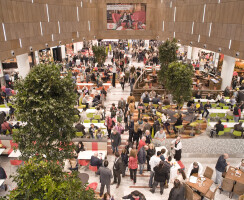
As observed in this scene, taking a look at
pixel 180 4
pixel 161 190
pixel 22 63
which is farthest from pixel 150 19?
pixel 161 190

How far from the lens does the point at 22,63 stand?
13.4 meters

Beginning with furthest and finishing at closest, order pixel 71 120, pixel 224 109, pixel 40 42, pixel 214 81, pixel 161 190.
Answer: pixel 214 81
pixel 40 42
pixel 224 109
pixel 161 190
pixel 71 120

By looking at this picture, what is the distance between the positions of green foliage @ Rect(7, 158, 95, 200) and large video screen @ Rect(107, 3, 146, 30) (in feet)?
70.3

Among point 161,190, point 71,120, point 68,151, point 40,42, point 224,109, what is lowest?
point 161,190

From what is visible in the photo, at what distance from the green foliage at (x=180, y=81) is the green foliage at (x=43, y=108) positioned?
6261 millimetres

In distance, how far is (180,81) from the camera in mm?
9688

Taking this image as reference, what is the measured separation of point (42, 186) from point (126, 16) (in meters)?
21.9

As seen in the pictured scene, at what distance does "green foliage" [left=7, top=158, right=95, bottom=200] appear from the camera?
262 centimetres

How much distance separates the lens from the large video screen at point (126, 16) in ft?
70.9

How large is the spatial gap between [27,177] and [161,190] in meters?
4.93

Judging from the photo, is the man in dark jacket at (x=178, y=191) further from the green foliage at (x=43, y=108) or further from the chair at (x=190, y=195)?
the green foliage at (x=43, y=108)

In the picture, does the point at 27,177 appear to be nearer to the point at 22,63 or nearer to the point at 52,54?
the point at 22,63

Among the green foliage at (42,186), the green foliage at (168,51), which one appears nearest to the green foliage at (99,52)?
the green foliage at (168,51)

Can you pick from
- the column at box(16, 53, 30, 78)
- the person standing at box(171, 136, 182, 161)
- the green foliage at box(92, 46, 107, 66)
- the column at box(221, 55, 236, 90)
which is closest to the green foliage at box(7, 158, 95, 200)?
the person standing at box(171, 136, 182, 161)
